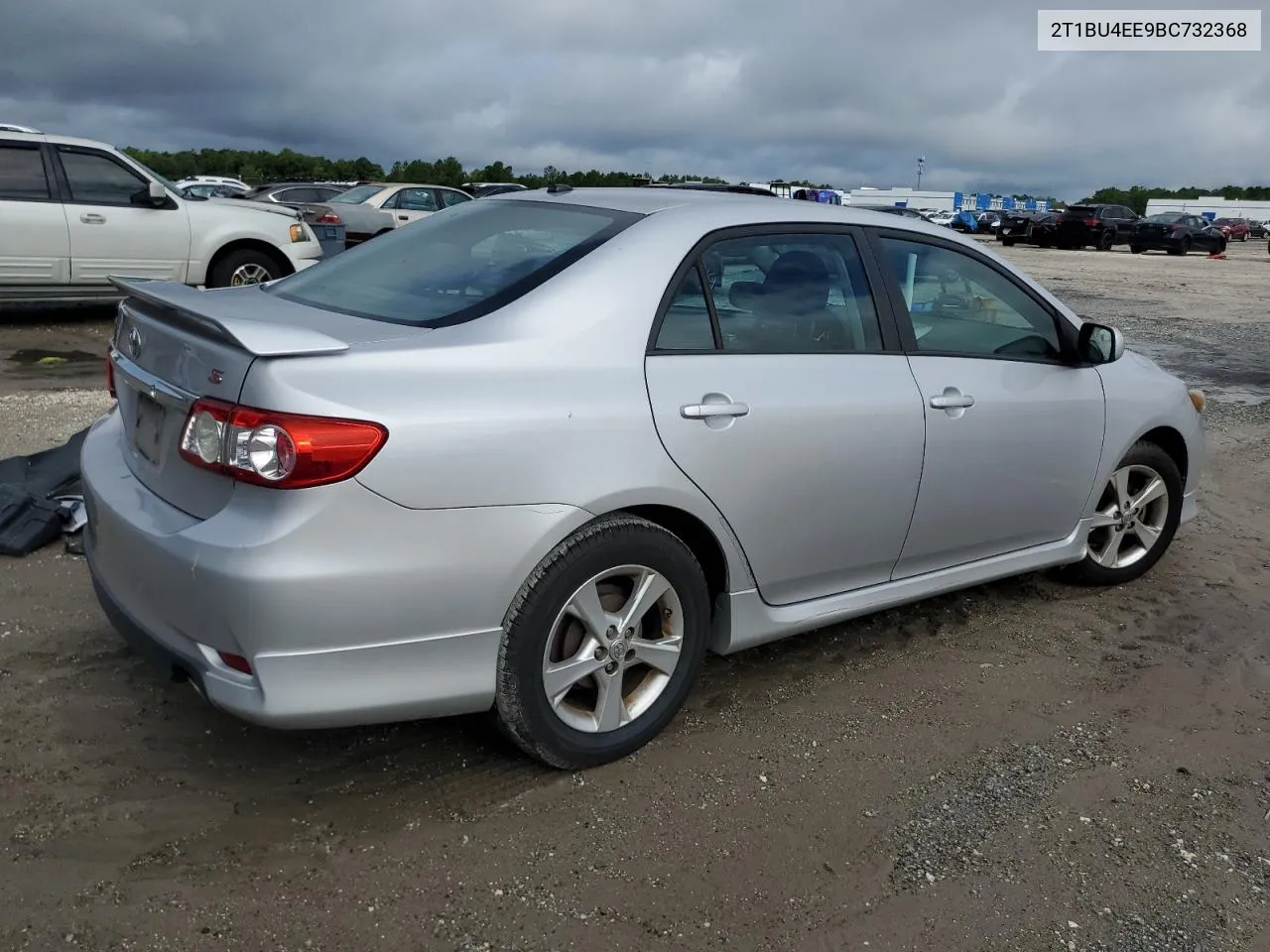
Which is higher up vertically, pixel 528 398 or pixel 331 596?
pixel 528 398

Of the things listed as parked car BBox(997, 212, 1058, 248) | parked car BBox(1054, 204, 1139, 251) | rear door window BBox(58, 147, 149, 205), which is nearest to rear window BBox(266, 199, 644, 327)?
rear door window BBox(58, 147, 149, 205)

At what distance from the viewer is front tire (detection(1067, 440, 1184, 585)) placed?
4496 millimetres

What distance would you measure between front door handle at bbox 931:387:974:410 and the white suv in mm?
8182

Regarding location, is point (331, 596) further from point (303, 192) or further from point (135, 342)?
point (303, 192)

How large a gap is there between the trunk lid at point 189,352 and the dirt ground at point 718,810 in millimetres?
838

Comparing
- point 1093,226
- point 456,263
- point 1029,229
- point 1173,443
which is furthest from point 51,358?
point 1029,229

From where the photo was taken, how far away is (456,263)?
3.29 m

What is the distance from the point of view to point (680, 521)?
10.1ft

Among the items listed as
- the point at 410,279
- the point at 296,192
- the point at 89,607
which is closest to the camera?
the point at 410,279

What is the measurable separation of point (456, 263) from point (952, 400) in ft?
5.51

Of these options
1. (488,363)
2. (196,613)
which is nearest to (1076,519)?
(488,363)

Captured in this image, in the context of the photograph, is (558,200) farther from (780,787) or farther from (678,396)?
(780,787)

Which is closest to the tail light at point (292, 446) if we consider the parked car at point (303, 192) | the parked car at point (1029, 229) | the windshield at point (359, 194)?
the windshield at point (359, 194)

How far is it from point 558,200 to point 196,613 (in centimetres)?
183
